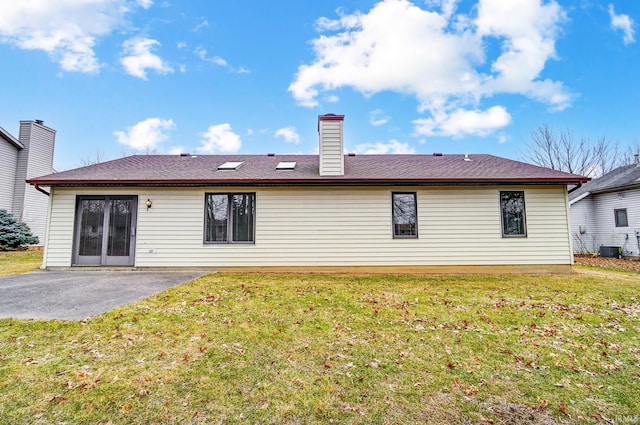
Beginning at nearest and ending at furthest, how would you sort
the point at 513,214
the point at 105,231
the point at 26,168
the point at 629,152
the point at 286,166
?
1. the point at 105,231
2. the point at 513,214
3. the point at 286,166
4. the point at 26,168
5. the point at 629,152

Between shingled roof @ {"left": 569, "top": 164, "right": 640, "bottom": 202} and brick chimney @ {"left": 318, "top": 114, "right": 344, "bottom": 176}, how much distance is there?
561 inches

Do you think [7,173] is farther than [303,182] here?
Yes

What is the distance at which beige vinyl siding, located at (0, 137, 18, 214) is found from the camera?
1506 cm

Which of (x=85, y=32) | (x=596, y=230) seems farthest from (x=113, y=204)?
(x=596, y=230)

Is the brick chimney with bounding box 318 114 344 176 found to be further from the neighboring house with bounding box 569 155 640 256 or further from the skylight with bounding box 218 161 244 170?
the neighboring house with bounding box 569 155 640 256

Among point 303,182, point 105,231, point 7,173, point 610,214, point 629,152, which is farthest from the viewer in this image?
point 629,152

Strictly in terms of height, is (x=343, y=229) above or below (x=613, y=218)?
below

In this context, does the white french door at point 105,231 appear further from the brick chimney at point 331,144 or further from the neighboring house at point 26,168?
the neighboring house at point 26,168

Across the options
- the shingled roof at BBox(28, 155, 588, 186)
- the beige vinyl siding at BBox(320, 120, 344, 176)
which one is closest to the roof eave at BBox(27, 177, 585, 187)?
the shingled roof at BBox(28, 155, 588, 186)

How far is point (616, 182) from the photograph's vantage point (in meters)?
15.2

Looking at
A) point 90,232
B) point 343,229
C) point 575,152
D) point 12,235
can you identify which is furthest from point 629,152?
point 12,235

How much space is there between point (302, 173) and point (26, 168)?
16.3 m

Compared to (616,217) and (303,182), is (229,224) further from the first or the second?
(616,217)

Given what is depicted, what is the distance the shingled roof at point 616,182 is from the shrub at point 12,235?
26.7 metres
